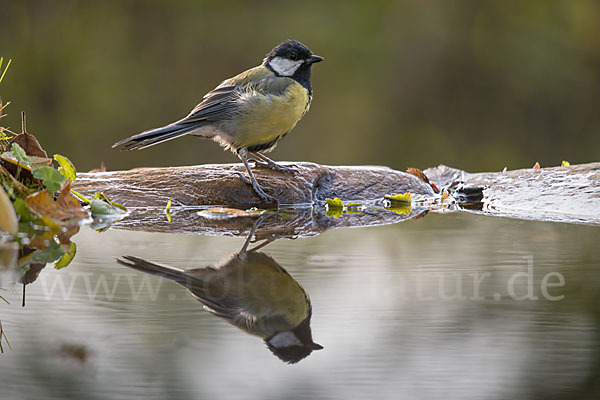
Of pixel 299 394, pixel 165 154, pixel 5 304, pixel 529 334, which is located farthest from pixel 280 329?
pixel 165 154

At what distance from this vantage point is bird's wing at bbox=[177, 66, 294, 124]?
156 inches

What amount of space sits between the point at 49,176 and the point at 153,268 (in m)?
0.94

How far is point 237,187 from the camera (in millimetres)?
3777

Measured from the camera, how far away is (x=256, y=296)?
5.82ft

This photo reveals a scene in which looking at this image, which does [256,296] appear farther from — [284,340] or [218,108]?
[218,108]

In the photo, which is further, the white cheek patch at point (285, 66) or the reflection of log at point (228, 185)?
the white cheek patch at point (285, 66)

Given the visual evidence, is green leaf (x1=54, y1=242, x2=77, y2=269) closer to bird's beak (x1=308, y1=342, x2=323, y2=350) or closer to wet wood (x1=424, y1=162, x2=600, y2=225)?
bird's beak (x1=308, y1=342, x2=323, y2=350)

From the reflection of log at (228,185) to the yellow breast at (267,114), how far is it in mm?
206

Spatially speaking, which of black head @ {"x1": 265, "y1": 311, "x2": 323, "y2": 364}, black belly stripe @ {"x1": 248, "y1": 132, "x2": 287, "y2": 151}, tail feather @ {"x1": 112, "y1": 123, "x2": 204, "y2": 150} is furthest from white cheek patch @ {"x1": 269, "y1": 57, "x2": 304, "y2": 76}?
black head @ {"x1": 265, "y1": 311, "x2": 323, "y2": 364}

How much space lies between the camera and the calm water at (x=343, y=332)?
1223 millimetres

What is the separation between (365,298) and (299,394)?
622 millimetres

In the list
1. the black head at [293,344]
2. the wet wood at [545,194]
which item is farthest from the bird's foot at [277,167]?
the black head at [293,344]

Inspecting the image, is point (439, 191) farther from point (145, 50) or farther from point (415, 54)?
point (145, 50)

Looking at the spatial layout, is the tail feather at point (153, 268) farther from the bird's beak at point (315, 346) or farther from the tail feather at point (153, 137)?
the tail feather at point (153, 137)
